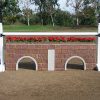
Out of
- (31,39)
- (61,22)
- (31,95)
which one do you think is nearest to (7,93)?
(31,95)

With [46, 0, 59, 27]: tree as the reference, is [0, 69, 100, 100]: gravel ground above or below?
below

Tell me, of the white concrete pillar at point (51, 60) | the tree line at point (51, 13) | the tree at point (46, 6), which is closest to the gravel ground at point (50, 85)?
the white concrete pillar at point (51, 60)

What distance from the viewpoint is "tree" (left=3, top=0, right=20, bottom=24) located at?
197 ft

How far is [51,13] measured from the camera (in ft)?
213

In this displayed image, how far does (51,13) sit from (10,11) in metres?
7.05

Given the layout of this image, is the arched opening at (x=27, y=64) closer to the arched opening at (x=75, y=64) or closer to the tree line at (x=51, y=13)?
the arched opening at (x=75, y=64)

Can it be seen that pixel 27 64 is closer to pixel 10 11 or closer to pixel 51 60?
pixel 51 60

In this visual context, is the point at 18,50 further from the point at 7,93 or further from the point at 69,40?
the point at 69,40

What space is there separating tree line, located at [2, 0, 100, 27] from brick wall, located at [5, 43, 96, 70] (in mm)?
43076

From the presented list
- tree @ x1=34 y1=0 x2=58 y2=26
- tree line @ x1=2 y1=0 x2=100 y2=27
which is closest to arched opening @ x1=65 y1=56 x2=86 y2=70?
tree line @ x1=2 y1=0 x2=100 y2=27

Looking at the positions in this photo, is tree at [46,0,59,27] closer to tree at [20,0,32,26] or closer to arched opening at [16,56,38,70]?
tree at [20,0,32,26]

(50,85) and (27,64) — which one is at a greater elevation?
(50,85)

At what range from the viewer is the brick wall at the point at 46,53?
12211mm

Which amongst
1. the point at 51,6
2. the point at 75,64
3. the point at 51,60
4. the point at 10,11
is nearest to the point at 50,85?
the point at 51,60
